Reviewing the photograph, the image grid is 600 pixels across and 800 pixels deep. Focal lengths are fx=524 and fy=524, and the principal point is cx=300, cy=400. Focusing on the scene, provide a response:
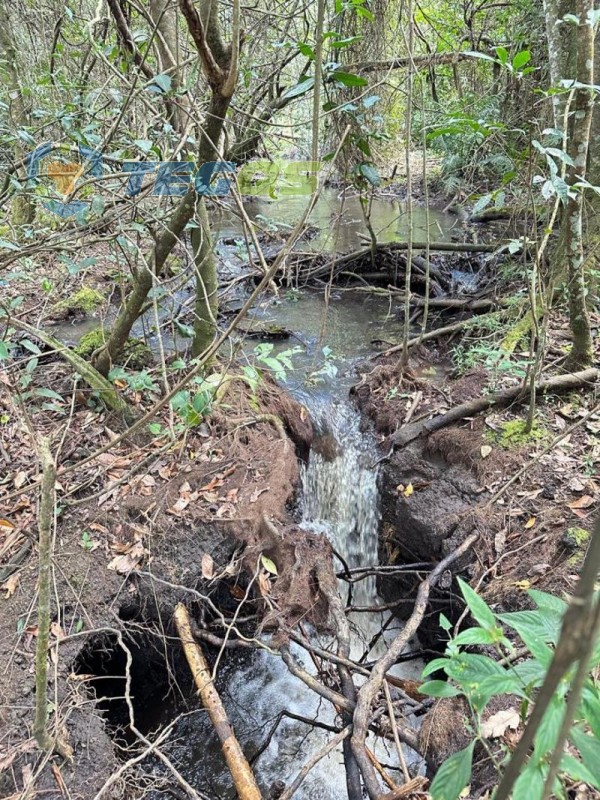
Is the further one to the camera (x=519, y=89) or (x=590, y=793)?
(x=519, y=89)

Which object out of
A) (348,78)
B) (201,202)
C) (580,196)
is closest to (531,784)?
(348,78)

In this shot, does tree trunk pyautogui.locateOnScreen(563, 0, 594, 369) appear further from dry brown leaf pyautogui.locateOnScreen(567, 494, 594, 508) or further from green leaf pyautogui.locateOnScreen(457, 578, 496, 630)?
green leaf pyautogui.locateOnScreen(457, 578, 496, 630)

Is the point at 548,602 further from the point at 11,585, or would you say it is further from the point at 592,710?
the point at 11,585

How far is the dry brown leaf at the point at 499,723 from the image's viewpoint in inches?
88.8

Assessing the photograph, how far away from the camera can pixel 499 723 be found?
2.29 metres

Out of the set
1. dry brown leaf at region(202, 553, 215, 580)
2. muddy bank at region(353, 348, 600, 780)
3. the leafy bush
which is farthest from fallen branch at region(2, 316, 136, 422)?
the leafy bush

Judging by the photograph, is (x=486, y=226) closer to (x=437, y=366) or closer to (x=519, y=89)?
(x=519, y=89)

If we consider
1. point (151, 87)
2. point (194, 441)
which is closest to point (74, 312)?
point (194, 441)

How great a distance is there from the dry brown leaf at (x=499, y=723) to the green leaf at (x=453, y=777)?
1.24 m

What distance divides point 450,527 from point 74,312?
5538mm

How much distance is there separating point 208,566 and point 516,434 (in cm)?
243

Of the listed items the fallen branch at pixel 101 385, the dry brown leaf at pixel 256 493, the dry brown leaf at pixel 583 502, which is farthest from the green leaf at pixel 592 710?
the fallen branch at pixel 101 385

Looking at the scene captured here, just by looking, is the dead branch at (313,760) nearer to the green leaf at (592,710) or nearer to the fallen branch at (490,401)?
the green leaf at (592,710)

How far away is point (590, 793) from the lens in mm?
1980
